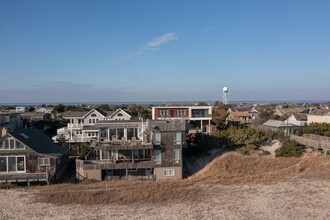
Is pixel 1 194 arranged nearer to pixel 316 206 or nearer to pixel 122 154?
pixel 122 154

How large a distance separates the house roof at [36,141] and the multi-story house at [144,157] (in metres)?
3.25

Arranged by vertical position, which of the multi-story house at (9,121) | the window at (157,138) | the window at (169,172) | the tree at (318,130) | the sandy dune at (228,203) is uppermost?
the multi-story house at (9,121)

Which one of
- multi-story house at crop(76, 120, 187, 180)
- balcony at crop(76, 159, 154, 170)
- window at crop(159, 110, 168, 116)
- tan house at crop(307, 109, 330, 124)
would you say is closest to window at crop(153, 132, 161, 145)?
multi-story house at crop(76, 120, 187, 180)

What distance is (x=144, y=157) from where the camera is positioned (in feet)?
97.3

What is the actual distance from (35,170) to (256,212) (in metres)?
18.3

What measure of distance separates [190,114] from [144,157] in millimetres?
20327

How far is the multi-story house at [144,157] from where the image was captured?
28.5 metres

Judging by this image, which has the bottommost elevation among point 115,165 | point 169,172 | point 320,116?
point 169,172

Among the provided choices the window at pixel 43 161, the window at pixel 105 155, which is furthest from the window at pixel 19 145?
the window at pixel 105 155

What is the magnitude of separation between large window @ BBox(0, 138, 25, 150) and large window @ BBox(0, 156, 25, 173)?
79cm

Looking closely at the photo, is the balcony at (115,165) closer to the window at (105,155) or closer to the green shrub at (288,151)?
the window at (105,155)

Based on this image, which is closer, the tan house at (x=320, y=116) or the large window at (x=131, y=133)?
the large window at (x=131, y=133)

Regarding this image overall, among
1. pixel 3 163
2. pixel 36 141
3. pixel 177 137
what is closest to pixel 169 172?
pixel 177 137

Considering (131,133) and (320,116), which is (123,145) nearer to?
(131,133)
